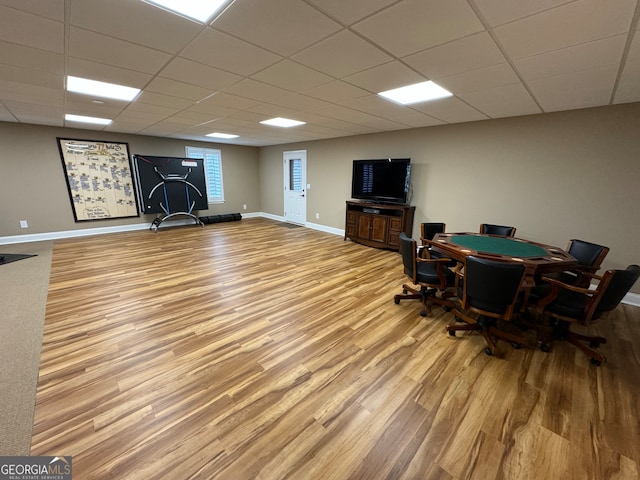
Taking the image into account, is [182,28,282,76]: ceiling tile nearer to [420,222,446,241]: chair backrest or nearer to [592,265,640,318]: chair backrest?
[420,222,446,241]: chair backrest

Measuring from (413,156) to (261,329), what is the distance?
4210mm

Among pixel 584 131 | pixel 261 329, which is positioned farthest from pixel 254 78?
pixel 584 131

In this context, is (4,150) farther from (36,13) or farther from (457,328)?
(457,328)

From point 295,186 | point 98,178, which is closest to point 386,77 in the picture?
point 295,186

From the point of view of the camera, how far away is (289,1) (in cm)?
135

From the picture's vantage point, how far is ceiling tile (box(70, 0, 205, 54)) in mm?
1410

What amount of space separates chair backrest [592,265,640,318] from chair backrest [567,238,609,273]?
635mm

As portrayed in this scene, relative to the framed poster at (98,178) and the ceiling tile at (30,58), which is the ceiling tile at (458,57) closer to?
the ceiling tile at (30,58)

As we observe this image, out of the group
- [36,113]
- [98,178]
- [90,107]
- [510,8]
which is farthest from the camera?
[98,178]

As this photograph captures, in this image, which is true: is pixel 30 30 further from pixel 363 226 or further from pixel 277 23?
pixel 363 226

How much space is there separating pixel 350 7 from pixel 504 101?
255cm

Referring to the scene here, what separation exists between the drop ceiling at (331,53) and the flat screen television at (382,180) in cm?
159

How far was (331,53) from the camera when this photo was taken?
75.4 inches

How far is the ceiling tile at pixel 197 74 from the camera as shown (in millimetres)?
2174
